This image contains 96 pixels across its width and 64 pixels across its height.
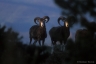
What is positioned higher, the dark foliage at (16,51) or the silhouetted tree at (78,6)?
the silhouetted tree at (78,6)

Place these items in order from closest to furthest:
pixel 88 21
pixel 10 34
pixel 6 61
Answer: pixel 88 21
pixel 6 61
pixel 10 34

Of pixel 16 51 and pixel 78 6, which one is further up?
pixel 78 6

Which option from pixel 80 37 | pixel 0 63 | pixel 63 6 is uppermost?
pixel 63 6

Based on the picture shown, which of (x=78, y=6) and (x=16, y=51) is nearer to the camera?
(x=78, y=6)

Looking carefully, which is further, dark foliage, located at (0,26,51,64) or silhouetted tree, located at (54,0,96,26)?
dark foliage, located at (0,26,51,64)

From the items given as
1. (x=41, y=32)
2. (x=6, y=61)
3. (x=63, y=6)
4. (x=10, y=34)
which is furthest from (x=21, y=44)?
(x=41, y=32)

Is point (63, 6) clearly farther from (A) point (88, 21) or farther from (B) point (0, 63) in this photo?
(B) point (0, 63)

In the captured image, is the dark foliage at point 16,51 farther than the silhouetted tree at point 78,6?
Yes

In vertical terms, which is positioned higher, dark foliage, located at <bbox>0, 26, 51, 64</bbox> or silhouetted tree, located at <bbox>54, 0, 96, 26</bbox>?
silhouetted tree, located at <bbox>54, 0, 96, 26</bbox>

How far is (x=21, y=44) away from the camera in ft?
38.9

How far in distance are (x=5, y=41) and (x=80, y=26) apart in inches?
145

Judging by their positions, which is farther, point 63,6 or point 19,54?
point 19,54

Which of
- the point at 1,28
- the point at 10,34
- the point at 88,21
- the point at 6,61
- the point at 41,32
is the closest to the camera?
the point at 88,21

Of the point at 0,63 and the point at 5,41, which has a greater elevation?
the point at 5,41
